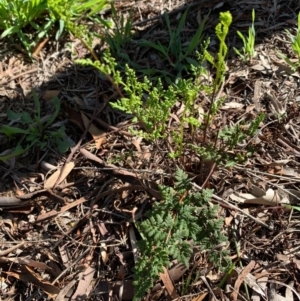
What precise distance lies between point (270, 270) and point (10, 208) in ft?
3.54


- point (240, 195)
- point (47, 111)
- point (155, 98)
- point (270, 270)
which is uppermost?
point (155, 98)

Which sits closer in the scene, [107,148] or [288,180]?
[288,180]

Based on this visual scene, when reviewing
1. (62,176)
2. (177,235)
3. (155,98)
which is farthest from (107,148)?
(177,235)

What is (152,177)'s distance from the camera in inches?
84.4

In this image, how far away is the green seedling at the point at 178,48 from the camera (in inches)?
98.4

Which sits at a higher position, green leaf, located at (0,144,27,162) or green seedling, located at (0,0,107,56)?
green seedling, located at (0,0,107,56)

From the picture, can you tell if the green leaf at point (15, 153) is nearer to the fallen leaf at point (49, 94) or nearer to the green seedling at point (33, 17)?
the fallen leaf at point (49, 94)

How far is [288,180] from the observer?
2080 millimetres

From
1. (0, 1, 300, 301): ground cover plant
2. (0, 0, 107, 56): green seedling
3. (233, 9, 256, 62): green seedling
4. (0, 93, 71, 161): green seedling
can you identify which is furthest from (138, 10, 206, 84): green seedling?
(0, 93, 71, 161): green seedling

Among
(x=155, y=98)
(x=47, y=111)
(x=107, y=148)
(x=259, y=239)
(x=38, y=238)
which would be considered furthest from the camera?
(x=47, y=111)

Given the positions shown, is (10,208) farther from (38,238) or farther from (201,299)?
(201,299)

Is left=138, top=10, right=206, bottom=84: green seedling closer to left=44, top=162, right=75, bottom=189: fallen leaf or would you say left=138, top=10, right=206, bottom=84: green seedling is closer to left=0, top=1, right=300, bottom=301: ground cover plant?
left=0, top=1, right=300, bottom=301: ground cover plant

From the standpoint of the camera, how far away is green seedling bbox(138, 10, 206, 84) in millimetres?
2500

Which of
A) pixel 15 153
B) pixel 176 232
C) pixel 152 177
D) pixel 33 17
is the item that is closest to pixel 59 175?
pixel 15 153
